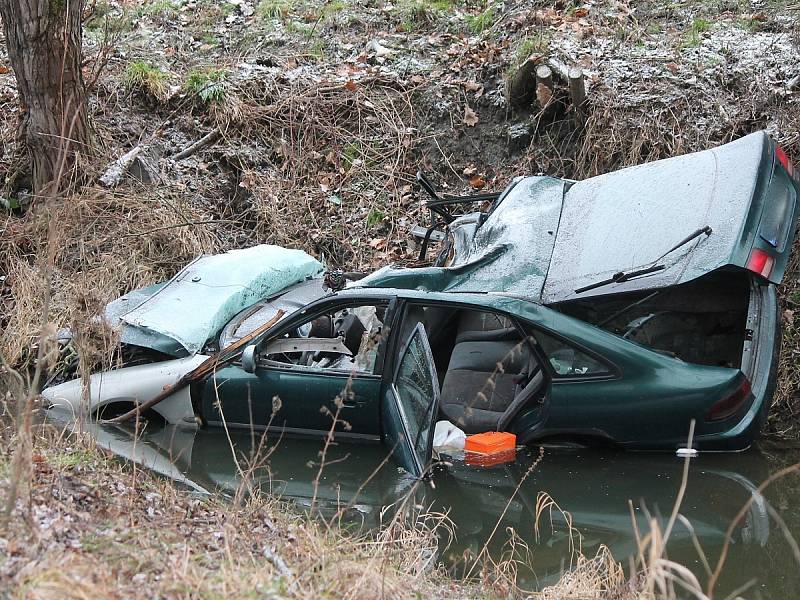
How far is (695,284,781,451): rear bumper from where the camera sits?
17.9 ft

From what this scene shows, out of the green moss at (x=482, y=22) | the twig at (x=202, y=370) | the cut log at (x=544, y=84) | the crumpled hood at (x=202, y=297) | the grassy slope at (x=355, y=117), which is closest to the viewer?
the twig at (x=202, y=370)

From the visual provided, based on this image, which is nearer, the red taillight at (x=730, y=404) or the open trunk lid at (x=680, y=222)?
the open trunk lid at (x=680, y=222)

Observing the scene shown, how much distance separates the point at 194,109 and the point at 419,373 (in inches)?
254

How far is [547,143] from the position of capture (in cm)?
955

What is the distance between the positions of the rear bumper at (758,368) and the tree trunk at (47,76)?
602cm

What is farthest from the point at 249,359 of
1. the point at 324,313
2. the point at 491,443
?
the point at 491,443

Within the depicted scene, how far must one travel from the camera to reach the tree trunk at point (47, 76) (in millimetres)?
8648

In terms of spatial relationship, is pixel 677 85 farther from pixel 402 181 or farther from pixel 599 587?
pixel 599 587

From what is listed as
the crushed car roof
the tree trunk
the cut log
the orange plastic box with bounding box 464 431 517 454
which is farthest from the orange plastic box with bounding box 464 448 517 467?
the tree trunk

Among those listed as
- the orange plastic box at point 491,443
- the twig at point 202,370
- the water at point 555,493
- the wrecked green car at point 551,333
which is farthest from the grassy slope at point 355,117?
the orange plastic box at point 491,443

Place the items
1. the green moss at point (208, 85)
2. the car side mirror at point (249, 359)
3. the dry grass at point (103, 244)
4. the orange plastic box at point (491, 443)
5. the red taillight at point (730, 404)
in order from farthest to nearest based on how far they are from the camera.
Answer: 1. the green moss at point (208, 85)
2. the dry grass at point (103, 244)
3. the car side mirror at point (249, 359)
4. the orange plastic box at point (491, 443)
5. the red taillight at point (730, 404)

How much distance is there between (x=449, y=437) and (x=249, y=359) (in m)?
1.40

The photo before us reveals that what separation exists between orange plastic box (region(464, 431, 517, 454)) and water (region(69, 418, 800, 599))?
124 millimetres

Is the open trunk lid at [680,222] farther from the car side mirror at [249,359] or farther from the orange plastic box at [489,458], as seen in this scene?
the car side mirror at [249,359]
